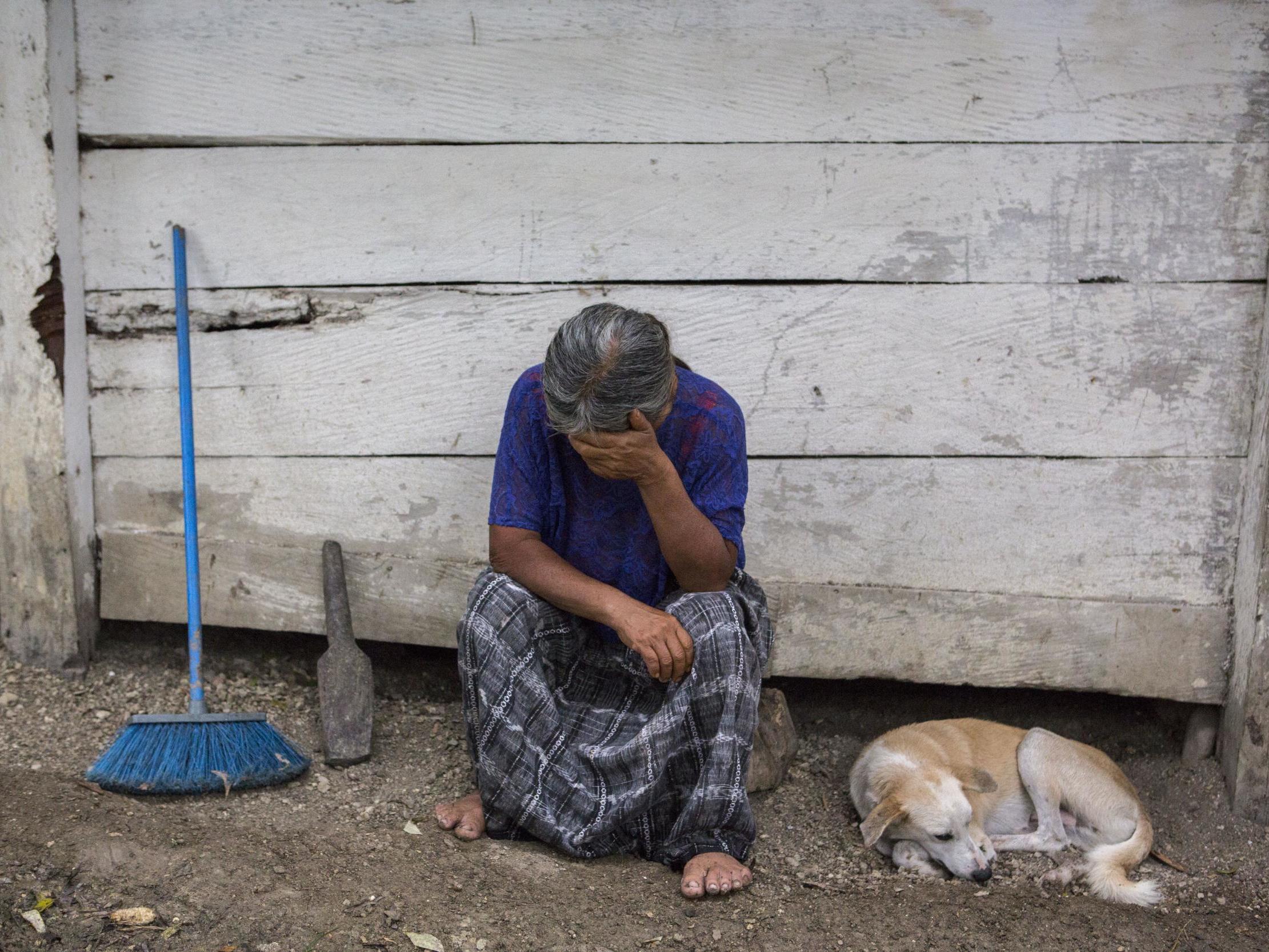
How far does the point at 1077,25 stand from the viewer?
262cm

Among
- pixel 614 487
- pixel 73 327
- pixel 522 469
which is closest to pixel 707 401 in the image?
pixel 614 487

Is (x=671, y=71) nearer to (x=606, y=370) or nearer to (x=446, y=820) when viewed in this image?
(x=606, y=370)

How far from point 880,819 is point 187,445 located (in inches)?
79.8

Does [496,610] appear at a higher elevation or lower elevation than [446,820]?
higher

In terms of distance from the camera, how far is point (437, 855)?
2.37 m

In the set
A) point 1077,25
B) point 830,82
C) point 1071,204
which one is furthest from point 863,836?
point 1077,25

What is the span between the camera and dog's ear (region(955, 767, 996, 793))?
272 centimetres

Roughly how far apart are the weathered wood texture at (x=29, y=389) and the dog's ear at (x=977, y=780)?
8.13ft

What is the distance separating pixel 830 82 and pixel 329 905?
2.20 m

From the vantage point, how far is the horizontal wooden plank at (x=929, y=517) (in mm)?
2811

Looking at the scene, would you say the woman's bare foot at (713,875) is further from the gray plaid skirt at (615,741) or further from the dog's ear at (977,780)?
the dog's ear at (977,780)

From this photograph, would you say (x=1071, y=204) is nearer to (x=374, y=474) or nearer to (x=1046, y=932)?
(x=1046, y=932)

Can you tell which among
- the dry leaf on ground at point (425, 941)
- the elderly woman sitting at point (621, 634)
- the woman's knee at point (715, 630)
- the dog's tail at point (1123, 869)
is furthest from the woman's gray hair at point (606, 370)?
the dog's tail at point (1123, 869)

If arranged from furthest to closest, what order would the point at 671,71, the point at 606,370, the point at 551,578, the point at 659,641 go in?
the point at 671,71 < the point at 551,578 < the point at 659,641 < the point at 606,370
